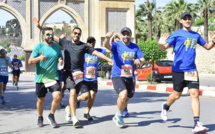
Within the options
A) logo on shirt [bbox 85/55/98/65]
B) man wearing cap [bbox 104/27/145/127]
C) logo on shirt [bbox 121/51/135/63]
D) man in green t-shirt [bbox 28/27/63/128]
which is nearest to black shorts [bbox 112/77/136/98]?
man wearing cap [bbox 104/27/145/127]

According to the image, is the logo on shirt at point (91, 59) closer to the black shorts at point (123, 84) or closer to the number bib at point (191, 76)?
the black shorts at point (123, 84)

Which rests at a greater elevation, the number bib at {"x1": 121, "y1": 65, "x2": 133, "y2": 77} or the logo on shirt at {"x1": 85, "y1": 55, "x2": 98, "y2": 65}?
the logo on shirt at {"x1": 85, "y1": 55, "x2": 98, "y2": 65}

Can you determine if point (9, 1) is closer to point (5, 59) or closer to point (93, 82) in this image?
point (5, 59)

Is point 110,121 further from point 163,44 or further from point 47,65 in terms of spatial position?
point 163,44

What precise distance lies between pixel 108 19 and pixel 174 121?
1280 inches

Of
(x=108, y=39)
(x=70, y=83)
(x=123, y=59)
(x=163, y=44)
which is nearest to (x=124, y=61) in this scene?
(x=123, y=59)

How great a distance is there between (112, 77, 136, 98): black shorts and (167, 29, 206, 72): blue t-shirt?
3.21 feet

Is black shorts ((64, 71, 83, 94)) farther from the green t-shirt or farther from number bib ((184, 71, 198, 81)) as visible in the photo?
number bib ((184, 71, 198, 81))

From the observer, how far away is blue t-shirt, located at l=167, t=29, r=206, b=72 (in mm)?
6375

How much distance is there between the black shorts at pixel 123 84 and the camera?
6.82m

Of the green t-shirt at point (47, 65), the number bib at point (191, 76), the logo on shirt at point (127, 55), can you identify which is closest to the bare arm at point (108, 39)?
the logo on shirt at point (127, 55)

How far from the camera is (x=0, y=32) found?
177375mm

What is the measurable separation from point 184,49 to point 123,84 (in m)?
1.31

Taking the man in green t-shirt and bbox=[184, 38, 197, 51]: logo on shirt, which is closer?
bbox=[184, 38, 197, 51]: logo on shirt
